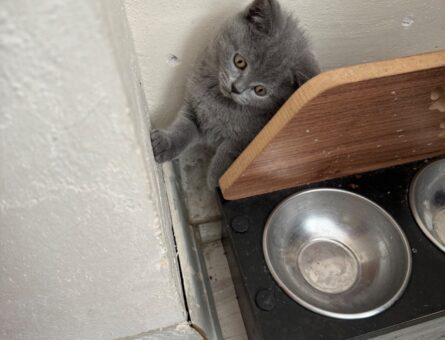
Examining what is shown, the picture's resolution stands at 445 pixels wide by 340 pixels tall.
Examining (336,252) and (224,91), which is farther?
(336,252)

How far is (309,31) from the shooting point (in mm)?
852

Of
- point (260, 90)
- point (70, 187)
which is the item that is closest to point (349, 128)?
point (260, 90)

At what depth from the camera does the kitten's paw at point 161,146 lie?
2.51 ft

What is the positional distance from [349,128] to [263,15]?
0.86 ft

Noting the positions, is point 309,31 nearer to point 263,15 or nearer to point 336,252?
point 263,15

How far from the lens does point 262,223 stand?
80 centimetres

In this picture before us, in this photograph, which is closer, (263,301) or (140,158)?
(140,158)

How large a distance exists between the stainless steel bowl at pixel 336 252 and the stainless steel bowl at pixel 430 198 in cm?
8

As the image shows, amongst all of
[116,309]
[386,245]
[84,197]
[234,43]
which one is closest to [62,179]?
[84,197]

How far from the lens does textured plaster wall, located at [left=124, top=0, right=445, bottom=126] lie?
74cm

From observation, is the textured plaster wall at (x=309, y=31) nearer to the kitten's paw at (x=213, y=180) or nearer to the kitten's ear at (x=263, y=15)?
the kitten's ear at (x=263, y=15)

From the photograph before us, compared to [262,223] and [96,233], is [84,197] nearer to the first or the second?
[96,233]

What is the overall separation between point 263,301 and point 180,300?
17 cm

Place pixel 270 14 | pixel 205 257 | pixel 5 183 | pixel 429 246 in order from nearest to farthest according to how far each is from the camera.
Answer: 1. pixel 5 183
2. pixel 270 14
3. pixel 429 246
4. pixel 205 257
